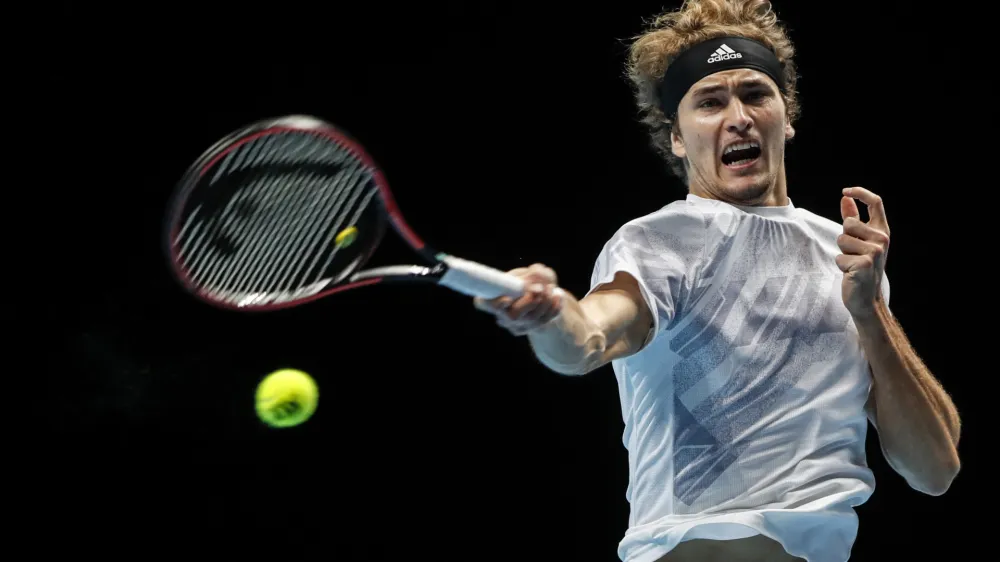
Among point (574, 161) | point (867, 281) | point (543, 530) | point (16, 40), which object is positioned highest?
point (16, 40)

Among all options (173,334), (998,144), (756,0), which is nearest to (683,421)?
(756,0)

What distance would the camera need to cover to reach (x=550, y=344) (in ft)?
5.36

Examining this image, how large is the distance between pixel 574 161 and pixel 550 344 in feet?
8.60

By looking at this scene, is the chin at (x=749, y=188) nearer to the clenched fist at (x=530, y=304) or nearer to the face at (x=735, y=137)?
the face at (x=735, y=137)

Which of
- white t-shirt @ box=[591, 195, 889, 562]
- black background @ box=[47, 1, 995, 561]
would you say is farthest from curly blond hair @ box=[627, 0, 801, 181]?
black background @ box=[47, 1, 995, 561]

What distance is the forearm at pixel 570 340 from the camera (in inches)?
64.0

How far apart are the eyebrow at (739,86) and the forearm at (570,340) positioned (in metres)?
0.78

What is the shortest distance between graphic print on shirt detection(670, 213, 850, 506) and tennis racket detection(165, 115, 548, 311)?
536mm

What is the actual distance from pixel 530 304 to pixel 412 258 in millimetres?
2251

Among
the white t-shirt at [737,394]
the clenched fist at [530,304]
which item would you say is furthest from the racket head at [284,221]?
the white t-shirt at [737,394]

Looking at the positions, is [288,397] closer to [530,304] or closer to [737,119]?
[737,119]

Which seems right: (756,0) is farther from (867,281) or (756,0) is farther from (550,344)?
(550,344)

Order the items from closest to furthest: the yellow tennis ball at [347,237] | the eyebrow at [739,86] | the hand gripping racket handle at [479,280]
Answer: the hand gripping racket handle at [479,280] < the yellow tennis ball at [347,237] < the eyebrow at [739,86]

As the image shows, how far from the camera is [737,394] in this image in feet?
6.18
